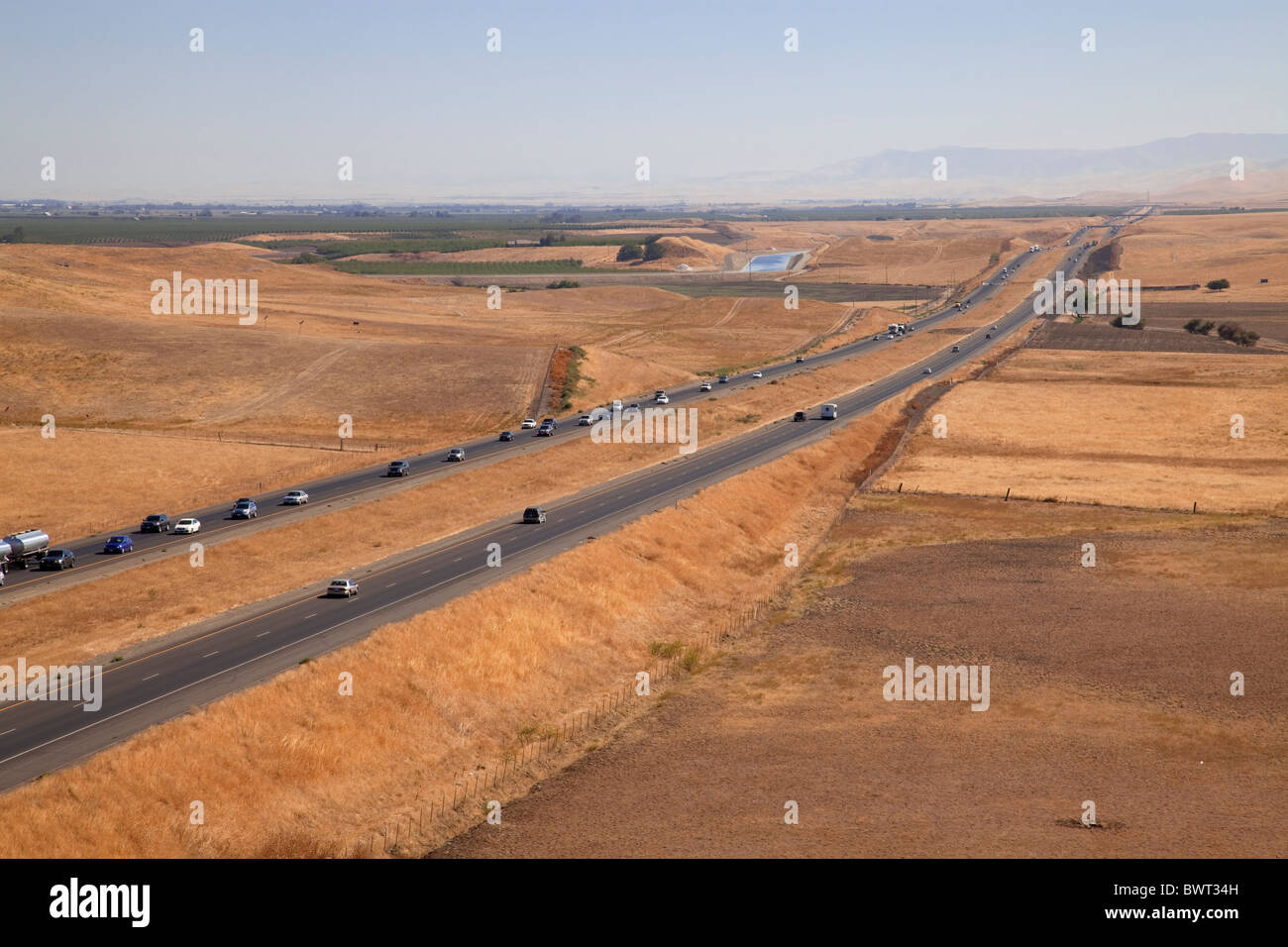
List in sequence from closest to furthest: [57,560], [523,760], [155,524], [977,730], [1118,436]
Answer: [523,760] → [977,730] → [57,560] → [155,524] → [1118,436]

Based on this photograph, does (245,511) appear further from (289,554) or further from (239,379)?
(239,379)

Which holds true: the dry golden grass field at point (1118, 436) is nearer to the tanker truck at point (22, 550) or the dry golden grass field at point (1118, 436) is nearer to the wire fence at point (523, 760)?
the wire fence at point (523, 760)

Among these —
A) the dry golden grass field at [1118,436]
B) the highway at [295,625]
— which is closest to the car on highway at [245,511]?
the highway at [295,625]

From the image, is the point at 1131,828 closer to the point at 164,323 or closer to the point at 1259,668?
the point at 1259,668

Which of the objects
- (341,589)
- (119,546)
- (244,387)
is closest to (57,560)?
(119,546)

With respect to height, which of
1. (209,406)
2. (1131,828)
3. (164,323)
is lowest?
(1131,828)
